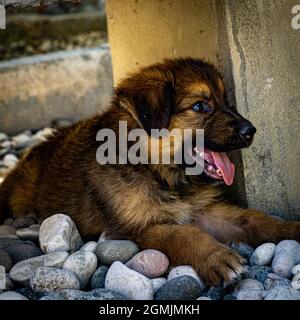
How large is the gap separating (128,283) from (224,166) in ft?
3.13

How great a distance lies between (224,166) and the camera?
4367 mm

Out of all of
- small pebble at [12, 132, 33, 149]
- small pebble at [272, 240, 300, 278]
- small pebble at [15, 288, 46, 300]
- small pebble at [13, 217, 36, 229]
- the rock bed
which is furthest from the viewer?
small pebble at [12, 132, 33, 149]

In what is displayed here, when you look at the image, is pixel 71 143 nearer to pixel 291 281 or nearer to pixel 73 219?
pixel 73 219

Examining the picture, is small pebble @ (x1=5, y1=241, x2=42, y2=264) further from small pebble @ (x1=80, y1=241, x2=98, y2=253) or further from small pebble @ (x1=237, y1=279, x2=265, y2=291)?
small pebble @ (x1=237, y1=279, x2=265, y2=291)

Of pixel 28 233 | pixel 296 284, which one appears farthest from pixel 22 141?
pixel 296 284

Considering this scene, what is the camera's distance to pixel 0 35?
9.98 metres

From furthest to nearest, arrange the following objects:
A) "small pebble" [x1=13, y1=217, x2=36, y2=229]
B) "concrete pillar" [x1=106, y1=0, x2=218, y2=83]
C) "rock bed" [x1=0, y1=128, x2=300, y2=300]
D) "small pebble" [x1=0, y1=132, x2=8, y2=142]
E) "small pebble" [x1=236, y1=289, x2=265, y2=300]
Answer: "small pebble" [x1=0, y1=132, x2=8, y2=142], "small pebble" [x1=13, y1=217, x2=36, y2=229], "concrete pillar" [x1=106, y1=0, x2=218, y2=83], "rock bed" [x1=0, y1=128, x2=300, y2=300], "small pebble" [x1=236, y1=289, x2=265, y2=300]

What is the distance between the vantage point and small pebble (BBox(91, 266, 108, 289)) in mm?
3930

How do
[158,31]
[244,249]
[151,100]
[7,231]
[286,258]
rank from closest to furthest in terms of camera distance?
[286,258], [151,100], [244,249], [7,231], [158,31]

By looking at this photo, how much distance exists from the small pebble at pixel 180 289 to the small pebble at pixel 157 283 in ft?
0.34

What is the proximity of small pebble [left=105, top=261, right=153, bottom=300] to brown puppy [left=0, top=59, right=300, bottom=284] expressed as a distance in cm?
31

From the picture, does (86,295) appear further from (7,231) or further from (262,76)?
(262,76)

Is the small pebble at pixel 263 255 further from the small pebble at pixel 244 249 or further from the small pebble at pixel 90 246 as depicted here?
the small pebble at pixel 90 246

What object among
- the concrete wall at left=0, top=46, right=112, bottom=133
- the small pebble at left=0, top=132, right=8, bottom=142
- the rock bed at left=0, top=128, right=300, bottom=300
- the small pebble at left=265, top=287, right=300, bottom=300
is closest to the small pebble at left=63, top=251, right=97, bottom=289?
the rock bed at left=0, top=128, right=300, bottom=300
